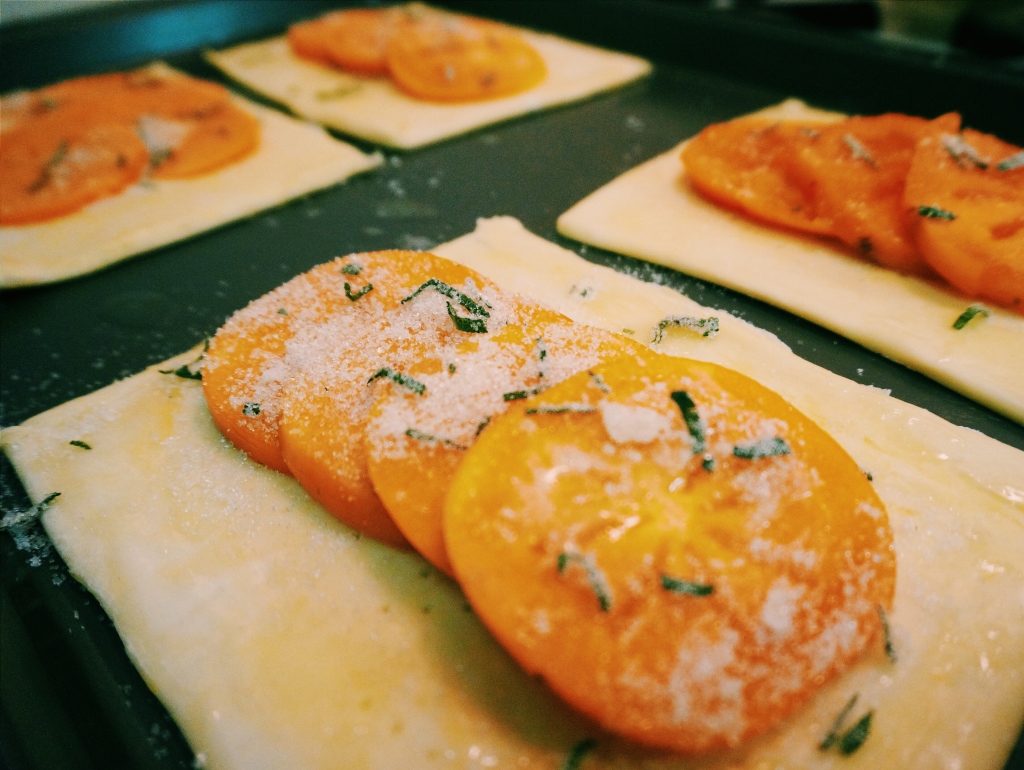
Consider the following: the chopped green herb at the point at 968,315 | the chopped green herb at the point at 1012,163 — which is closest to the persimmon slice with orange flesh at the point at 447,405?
the chopped green herb at the point at 968,315

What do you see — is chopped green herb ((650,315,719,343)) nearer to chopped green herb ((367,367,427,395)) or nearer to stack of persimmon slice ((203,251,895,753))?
stack of persimmon slice ((203,251,895,753))

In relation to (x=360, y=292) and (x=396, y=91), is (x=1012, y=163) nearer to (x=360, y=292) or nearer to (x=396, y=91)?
(x=360, y=292)

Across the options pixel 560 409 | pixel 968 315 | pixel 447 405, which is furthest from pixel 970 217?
pixel 447 405

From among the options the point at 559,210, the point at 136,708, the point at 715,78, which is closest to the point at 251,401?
the point at 136,708

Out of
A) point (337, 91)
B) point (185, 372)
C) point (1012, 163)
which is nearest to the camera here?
point (185, 372)

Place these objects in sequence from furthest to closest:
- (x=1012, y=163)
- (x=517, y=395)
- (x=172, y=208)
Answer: (x=172, y=208), (x=1012, y=163), (x=517, y=395)

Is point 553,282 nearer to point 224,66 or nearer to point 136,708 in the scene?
point 136,708
